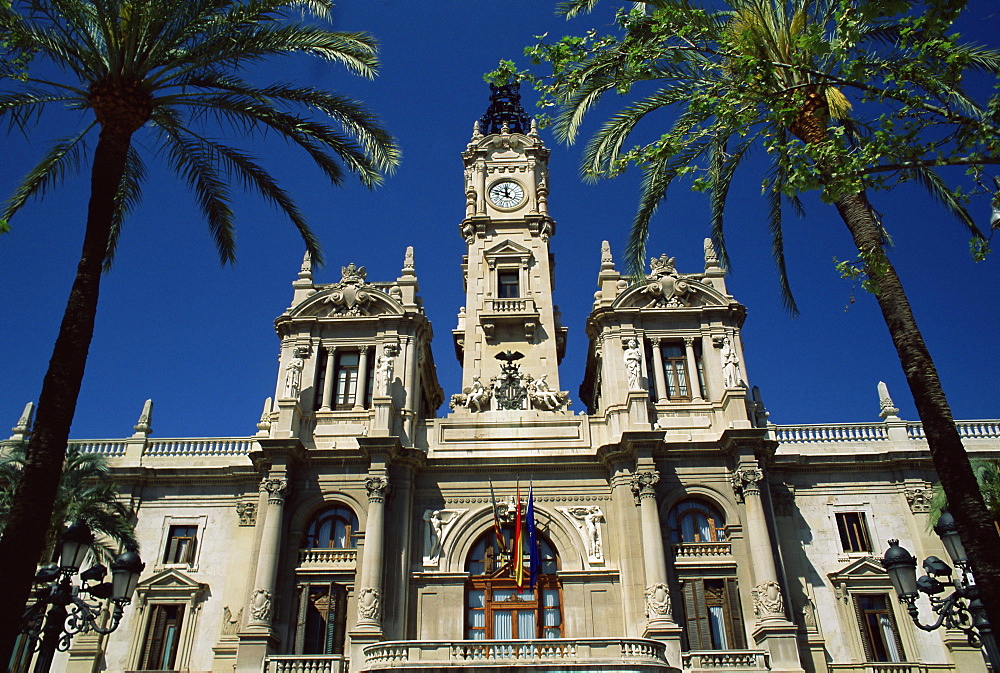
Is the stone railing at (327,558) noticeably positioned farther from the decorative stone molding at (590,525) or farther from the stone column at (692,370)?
the stone column at (692,370)

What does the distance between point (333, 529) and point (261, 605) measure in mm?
3676

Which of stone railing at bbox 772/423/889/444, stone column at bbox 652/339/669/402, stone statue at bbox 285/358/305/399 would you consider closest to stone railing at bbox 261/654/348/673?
stone statue at bbox 285/358/305/399

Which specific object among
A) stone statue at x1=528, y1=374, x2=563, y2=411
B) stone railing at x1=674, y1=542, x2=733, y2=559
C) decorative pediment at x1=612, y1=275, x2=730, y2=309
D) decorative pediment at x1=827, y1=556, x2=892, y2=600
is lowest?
decorative pediment at x1=827, y1=556, x2=892, y2=600

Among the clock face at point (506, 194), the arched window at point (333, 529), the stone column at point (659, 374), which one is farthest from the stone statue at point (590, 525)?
the clock face at point (506, 194)

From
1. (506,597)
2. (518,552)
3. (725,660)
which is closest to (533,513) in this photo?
(518,552)

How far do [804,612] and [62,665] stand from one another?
2426 centimetres

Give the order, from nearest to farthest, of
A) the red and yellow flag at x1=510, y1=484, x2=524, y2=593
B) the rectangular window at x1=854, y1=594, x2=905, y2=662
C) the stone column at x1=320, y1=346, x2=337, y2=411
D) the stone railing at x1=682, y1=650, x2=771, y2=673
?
the stone railing at x1=682, y1=650, x2=771, y2=673, the red and yellow flag at x1=510, y1=484, x2=524, y2=593, the rectangular window at x1=854, y1=594, x2=905, y2=662, the stone column at x1=320, y1=346, x2=337, y2=411

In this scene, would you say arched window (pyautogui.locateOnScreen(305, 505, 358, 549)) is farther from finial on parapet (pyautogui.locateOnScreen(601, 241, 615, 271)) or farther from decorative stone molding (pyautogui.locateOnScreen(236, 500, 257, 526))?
finial on parapet (pyautogui.locateOnScreen(601, 241, 615, 271))

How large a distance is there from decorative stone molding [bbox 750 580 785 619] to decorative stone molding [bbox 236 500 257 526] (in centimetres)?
1703

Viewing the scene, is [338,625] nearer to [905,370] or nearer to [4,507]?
[4,507]

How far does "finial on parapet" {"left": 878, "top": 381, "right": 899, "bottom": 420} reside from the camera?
3167 cm

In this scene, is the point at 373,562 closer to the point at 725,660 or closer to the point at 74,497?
the point at 74,497

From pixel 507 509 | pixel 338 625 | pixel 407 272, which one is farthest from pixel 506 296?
pixel 338 625

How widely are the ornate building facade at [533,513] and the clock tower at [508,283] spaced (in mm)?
226
